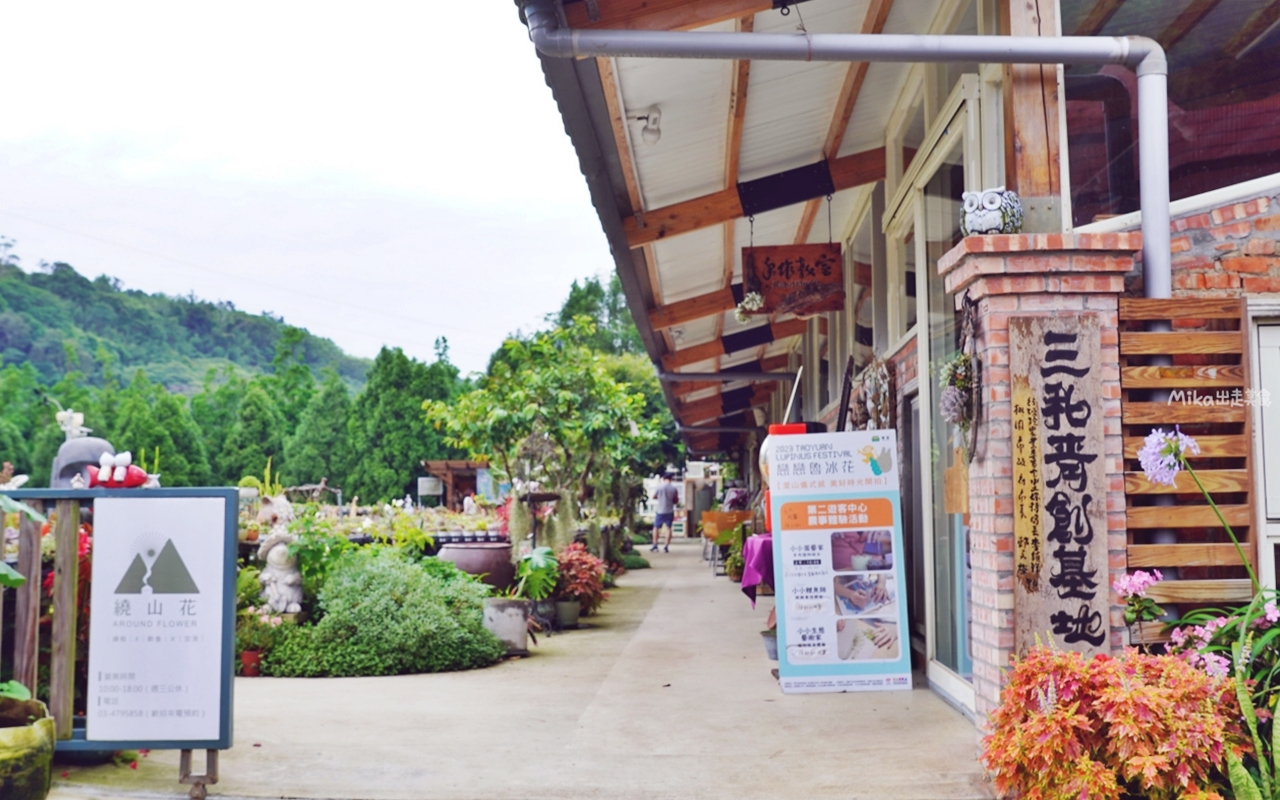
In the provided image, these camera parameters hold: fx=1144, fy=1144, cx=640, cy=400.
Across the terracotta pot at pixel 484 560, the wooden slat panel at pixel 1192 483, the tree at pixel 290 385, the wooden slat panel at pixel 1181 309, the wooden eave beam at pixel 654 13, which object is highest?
the tree at pixel 290 385

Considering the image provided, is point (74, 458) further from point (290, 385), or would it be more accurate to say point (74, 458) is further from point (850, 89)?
point (290, 385)

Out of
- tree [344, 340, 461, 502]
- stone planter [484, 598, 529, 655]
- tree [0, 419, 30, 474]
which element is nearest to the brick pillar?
stone planter [484, 598, 529, 655]

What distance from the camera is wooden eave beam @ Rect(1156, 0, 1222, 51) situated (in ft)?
17.2

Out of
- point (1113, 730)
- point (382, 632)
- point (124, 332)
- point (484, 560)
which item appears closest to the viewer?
point (1113, 730)

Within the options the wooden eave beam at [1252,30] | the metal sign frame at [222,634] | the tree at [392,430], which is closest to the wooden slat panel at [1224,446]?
the wooden eave beam at [1252,30]

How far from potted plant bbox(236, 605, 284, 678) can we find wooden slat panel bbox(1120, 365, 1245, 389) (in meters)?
5.95

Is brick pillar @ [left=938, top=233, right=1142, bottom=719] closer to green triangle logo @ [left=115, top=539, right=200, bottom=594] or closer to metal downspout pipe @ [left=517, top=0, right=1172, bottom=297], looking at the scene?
metal downspout pipe @ [left=517, top=0, right=1172, bottom=297]

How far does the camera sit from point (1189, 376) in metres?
4.81

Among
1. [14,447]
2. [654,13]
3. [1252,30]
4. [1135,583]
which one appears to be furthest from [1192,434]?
[14,447]

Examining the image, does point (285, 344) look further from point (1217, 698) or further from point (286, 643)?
point (1217, 698)

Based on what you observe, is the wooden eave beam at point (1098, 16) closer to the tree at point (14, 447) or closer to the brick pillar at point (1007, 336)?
the brick pillar at point (1007, 336)

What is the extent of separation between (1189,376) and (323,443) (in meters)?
38.0

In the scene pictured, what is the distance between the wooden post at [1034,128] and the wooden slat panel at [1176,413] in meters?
0.84

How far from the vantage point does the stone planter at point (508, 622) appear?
8.65 metres
